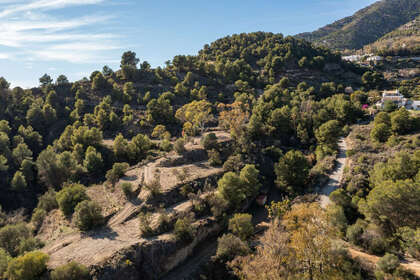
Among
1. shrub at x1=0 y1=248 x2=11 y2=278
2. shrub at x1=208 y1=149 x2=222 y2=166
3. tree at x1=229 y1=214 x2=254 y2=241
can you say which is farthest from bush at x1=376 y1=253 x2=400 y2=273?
shrub at x1=0 y1=248 x2=11 y2=278

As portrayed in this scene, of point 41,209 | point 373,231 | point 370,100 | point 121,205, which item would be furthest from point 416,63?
point 41,209

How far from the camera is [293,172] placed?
46219 mm

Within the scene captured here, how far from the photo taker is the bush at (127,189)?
127 feet

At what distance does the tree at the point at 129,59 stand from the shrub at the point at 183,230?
93.7m

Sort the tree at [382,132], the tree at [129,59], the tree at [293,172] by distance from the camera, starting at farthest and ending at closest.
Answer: the tree at [129,59], the tree at [382,132], the tree at [293,172]

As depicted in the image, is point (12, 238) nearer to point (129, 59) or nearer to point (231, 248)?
point (231, 248)

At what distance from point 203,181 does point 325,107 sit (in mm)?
48790

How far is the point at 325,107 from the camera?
69.5m

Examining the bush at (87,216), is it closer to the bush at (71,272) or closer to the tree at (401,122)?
the bush at (71,272)

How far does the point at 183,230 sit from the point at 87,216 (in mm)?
14164

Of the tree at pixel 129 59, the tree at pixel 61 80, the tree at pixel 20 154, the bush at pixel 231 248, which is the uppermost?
the tree at pixel 129 59

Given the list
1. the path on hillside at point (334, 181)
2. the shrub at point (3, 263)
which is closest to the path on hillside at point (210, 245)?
the path on hillside at point (334, 181)

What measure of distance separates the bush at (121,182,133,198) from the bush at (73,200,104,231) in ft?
19.3

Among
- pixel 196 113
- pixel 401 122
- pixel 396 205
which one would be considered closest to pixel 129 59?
pixel 196 113
